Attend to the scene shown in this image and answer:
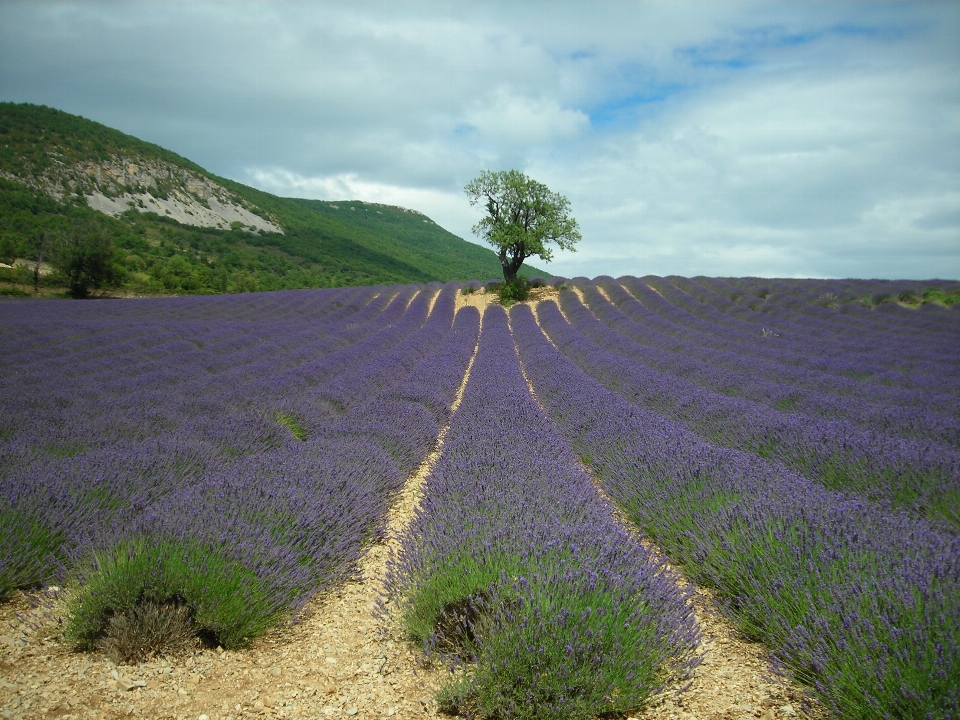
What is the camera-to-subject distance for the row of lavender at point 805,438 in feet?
10.7

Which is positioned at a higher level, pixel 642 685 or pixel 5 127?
pixel 5 127

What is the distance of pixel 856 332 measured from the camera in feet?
42.8

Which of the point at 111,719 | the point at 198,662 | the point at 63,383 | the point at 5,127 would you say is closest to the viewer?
the point at 111,719

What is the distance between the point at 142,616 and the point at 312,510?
0.90 metres

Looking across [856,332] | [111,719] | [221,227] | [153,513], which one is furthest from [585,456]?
[221,227]

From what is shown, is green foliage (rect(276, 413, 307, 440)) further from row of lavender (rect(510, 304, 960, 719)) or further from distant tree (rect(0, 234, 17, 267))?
distant tree (rect(0, 234, 17, 267))

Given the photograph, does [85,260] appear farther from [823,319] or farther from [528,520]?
[823,319]

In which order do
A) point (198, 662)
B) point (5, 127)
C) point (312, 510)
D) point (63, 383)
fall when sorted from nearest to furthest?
point (198, 662)
point (312, 510)
point (63, 383)
point (5, 127)

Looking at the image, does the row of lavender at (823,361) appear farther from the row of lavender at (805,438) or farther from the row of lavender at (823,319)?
the row of lavender at (805,438)

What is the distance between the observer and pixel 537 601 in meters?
1.91

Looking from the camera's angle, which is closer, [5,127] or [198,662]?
[198,662]

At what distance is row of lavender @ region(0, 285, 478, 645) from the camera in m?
2.27

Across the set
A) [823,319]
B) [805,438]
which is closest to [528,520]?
[805,438]

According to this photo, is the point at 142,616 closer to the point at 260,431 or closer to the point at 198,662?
the point at 198,662
